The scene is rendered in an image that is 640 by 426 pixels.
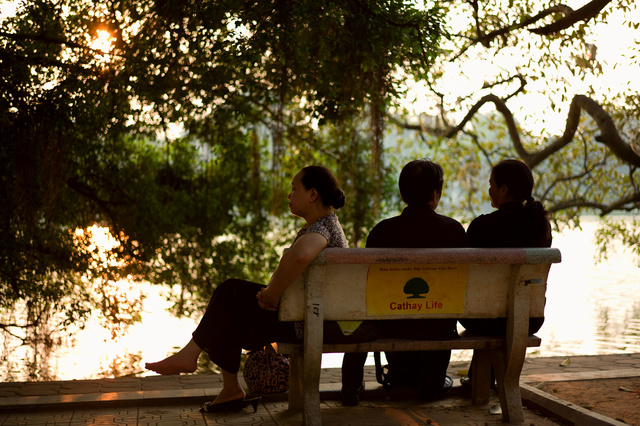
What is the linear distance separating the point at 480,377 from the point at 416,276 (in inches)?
37.4

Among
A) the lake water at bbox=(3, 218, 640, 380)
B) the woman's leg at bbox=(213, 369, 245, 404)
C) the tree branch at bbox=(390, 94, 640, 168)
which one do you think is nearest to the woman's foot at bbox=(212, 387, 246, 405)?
the woman's leg at bbox=(213, 369, 245, 404)

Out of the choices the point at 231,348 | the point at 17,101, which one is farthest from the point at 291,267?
the point at 17,101

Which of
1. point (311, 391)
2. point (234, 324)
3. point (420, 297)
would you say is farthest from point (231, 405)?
point (420, 297)

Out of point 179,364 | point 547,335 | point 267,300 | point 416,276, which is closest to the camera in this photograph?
point 267,300

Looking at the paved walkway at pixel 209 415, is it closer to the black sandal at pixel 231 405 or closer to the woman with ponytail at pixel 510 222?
the black sandal at pixel 231 405

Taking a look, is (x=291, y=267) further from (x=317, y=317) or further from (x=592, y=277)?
(x=592, y=277)

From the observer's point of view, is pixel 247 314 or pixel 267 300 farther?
pixel 247 314

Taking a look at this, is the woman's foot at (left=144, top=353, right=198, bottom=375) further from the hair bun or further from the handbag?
→ the hair bun

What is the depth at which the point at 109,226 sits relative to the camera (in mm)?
10758

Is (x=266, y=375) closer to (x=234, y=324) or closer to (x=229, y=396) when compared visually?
(x=229, y=396)

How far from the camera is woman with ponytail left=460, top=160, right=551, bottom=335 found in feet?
15.3

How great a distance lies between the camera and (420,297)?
4.39 m

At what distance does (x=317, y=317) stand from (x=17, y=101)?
15.5ft

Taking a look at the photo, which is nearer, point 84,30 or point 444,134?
point 84,30
